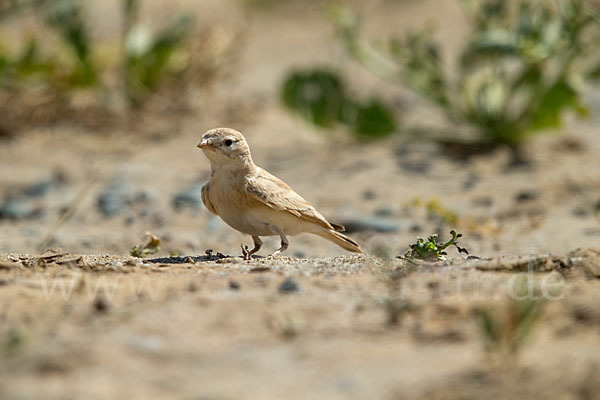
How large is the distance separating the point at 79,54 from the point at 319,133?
3.23 meters

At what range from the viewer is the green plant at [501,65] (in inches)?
361

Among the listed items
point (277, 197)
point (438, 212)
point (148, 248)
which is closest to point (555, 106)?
point (438, 212)

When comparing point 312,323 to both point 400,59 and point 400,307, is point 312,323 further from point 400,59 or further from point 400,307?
point 400,59

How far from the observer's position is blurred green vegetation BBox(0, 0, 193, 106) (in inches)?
435

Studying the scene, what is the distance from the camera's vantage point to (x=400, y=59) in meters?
10.2

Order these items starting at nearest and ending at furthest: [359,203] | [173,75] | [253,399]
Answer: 1. [253,399]
2. [359,203]
3. [173,75]

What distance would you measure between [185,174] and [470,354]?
729 cm

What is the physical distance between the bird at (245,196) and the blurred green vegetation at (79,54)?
216 inches

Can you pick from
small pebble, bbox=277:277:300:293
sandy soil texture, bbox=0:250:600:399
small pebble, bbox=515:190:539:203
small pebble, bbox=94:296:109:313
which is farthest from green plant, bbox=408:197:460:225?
small pebble, bbox=94:296:109:313

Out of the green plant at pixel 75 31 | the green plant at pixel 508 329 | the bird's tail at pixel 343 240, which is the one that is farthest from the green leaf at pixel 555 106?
the green plant at pixel 508 329

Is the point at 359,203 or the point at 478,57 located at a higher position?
the point at 478,57

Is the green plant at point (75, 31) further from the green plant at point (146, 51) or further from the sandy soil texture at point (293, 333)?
the sandy soil texture at point (293, 333)

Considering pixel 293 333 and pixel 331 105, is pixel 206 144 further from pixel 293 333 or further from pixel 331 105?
pixel 331 105

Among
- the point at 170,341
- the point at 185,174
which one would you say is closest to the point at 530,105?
the point at 185,174
